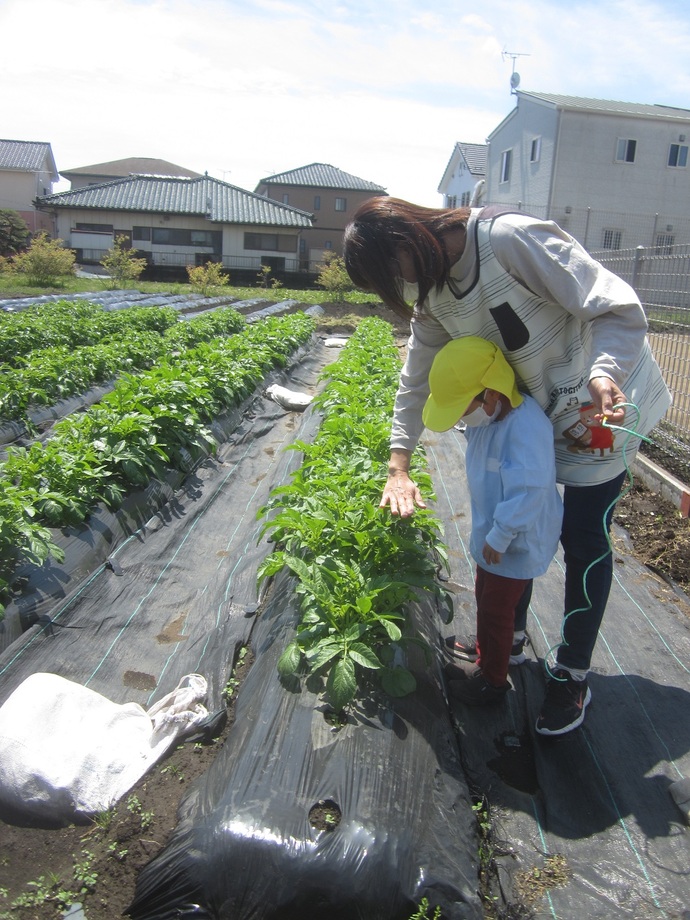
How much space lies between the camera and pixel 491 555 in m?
2.22

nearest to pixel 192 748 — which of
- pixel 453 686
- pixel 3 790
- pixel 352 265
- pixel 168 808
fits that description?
pixel 168 808

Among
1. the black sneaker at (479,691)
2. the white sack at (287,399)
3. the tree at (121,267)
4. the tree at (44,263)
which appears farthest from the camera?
the tree at (121,267)

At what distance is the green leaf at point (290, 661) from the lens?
7.23 feet

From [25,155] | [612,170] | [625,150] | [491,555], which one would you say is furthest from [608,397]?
[25,155]

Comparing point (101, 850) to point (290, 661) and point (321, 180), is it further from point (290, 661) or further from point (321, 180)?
point (321, 180)

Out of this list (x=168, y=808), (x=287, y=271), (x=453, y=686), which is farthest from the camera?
(x=287, y=271)

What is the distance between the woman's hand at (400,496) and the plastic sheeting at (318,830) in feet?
1.91

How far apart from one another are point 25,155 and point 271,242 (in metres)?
20.1

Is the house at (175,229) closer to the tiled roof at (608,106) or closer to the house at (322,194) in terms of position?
the house at (322,194)

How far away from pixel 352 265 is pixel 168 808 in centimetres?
158

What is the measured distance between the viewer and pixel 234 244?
33.1 meters

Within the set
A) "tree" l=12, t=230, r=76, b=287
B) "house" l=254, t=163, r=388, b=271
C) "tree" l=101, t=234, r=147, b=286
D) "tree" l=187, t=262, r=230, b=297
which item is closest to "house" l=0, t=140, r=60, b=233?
"house" l=254, t=163, r=388, b=271

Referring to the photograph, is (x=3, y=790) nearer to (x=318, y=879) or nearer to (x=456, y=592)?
(x=318, y=879)

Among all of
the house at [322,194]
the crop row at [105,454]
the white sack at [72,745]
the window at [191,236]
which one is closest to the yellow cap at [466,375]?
the white sack at [72,745]
